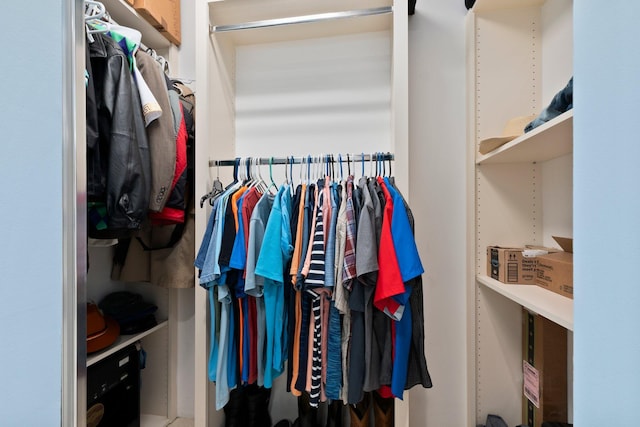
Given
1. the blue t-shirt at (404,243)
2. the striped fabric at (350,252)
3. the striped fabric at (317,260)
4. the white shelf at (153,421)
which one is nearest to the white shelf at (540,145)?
the blue t-shirt at (404,243)

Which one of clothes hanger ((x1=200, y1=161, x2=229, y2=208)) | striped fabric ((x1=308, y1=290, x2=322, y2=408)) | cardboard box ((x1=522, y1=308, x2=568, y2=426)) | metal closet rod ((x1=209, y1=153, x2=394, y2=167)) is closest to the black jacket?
clothes hanger ((x1=200, y1=161, x2=229, y2=208))

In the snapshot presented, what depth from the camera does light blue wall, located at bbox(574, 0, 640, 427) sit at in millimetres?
315

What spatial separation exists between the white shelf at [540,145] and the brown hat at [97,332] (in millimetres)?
1796

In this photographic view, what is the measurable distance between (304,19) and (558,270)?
55.1 inches

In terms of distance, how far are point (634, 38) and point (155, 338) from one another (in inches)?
80.3

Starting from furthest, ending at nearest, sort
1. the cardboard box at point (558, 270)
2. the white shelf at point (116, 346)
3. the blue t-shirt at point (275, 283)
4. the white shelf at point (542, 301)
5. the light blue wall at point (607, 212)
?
the white shelf at point (116, 346)
the blue t-shirt at point (275, 283)
the cardboard box at point (558, 270)
the white shelf at point (542, 301)
the light blue wall at point (607, 212)

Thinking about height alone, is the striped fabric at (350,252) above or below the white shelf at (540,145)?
below

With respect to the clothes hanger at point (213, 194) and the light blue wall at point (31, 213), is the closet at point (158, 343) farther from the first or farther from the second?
the light blue wall at point (31, 213)

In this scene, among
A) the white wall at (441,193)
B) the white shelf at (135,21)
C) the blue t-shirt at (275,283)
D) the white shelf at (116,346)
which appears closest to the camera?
the blue t-shirt at (275,283)

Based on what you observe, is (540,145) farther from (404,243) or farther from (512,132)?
(404,243)

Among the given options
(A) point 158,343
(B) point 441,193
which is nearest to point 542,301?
(B) point 441,193

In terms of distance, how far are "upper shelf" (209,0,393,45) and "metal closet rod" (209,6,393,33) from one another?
3cm

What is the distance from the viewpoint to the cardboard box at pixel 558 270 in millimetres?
908

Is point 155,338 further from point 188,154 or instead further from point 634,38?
point 634,38
